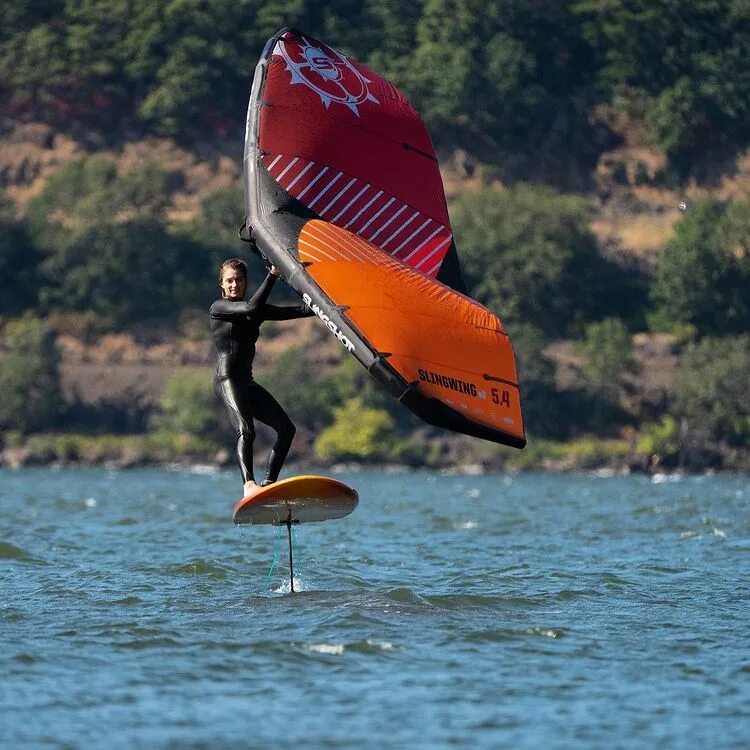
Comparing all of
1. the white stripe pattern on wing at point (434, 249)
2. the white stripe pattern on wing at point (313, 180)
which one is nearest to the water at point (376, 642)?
the white stripe pattern on wing at point (434, 249)

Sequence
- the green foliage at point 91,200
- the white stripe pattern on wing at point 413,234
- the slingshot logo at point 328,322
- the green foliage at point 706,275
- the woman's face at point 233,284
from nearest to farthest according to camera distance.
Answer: the slingshot logo at point 328,322 < the woman's face at point 233,284 < the white stripe pattern on wing at point 413,234 < the green foliage at point 706,275 < the green foliage at point 91,200

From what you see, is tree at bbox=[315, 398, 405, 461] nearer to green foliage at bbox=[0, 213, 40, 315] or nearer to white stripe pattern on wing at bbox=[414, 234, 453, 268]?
green foliage at bbox=[0, 213, 40, 315]

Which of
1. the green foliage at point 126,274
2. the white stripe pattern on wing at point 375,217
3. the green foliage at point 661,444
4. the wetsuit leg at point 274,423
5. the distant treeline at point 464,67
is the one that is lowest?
the green foliage at point 661,444

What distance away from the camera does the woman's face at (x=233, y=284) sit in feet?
59.0

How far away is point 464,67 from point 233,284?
313ft

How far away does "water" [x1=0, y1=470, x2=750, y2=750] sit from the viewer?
13.4m

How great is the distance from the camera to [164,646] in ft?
52.8

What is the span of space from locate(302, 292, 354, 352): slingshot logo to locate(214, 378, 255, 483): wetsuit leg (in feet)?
5.25

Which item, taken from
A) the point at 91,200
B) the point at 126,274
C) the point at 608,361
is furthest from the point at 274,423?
the point at 91,200

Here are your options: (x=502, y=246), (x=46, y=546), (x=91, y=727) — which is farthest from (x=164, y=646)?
(x=502, y=246)

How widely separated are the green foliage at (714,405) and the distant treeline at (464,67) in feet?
84.3

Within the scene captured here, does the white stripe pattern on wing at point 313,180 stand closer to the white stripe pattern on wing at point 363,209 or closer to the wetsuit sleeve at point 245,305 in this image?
the white stripe pattern on wing at point 363,209

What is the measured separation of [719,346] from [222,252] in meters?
28.3

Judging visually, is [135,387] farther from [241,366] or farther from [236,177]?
[241,366]
